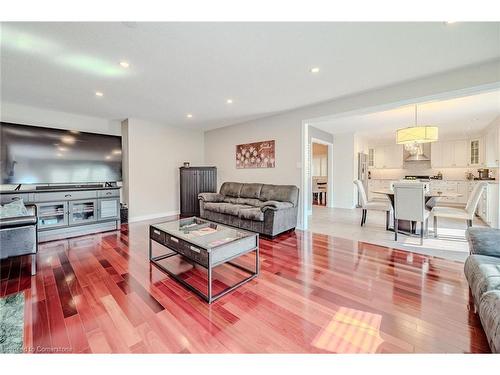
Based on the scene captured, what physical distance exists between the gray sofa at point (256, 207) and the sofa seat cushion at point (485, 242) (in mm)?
2284

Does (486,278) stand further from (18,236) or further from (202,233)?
(18,236)

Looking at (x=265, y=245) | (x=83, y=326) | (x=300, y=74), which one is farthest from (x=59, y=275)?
(x=300, y=74)

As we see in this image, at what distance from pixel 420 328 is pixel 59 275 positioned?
3314 millimetres

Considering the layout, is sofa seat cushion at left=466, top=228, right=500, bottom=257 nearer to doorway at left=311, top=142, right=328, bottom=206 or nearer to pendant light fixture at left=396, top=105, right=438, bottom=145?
pendant light fixture at left=396, top=105, right=438, bottom=145

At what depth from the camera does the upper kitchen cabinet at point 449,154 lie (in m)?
6.66

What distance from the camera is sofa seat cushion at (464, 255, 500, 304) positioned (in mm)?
1328

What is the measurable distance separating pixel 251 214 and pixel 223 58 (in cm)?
235

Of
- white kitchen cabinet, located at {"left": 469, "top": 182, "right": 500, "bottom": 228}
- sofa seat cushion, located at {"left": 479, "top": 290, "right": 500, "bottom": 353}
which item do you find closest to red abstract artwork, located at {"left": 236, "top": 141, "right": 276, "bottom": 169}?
sofa seat cushion, located at {"left": 479, "top": 290, "right": 500, "bottom": 353}

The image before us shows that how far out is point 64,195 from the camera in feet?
12.2

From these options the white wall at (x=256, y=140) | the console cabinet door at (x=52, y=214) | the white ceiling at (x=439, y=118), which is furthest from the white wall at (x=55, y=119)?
the white ceiling at (x=439, y=118)

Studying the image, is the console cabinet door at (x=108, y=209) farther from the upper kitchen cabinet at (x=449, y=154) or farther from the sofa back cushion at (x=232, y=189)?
the upper kitchen cabinet at (x=449, y=154)

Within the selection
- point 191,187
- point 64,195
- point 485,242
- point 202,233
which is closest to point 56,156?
point 64,195

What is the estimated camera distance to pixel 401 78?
116 inches
